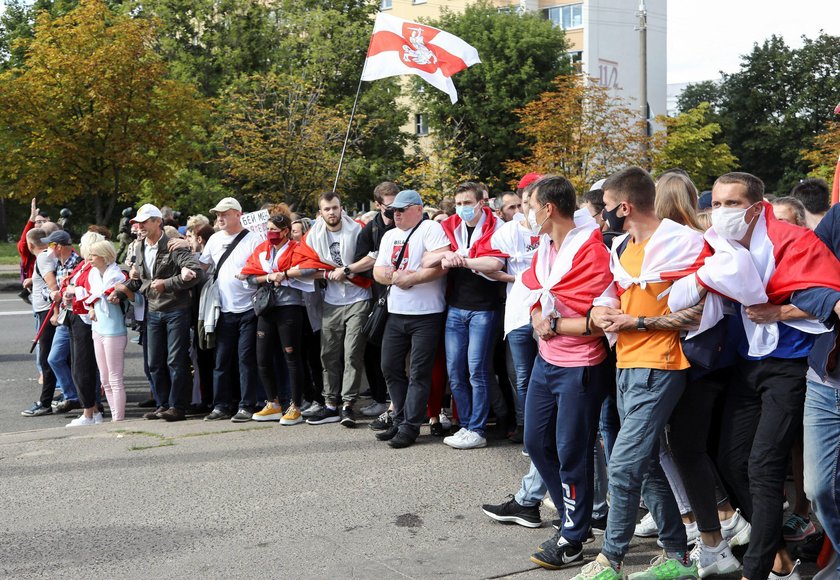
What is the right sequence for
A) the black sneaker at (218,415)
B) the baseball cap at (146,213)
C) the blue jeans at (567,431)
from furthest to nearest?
the baseball cap at (146,213) → the black sneaker at (218,415) → the blue jeans at (567,431)

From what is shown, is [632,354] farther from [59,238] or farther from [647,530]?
[59,238]

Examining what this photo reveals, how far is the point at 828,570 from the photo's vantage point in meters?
4.38

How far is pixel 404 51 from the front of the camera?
11.1 m

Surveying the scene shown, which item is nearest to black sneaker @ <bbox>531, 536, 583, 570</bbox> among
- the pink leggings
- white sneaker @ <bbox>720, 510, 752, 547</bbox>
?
white sneaker @ <bbox>720, 510, 752, 547</bbox>

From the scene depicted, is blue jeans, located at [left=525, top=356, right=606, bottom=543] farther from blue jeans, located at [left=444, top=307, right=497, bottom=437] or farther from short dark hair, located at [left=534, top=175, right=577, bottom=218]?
blue jeans, located at [left=444, top=307, right=497, bottom=437]

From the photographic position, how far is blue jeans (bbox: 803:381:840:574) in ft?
13.1

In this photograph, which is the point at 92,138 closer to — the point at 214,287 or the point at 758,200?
the point at 214,287

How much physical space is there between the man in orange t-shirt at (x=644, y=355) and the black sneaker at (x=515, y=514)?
1.07 m

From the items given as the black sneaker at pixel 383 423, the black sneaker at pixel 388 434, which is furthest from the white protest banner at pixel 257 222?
the black sneaker at pixel 388 434

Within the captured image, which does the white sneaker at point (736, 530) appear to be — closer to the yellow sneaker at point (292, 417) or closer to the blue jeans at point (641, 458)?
the blue jeans at point (641, 458)

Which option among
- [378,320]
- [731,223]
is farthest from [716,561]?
[378,320]

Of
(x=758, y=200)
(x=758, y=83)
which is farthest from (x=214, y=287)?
(x=758, y=83)

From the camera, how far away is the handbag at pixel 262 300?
8.52 m

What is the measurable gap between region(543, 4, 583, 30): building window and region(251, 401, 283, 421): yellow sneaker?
54191mm
